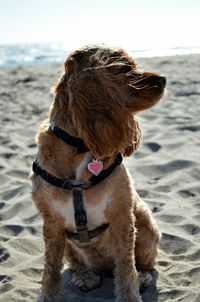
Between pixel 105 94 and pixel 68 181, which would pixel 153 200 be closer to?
pixel 68 181

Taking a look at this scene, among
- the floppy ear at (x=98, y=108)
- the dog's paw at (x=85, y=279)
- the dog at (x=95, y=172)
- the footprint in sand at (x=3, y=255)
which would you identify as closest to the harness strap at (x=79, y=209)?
the dog at (x=95, y=172)

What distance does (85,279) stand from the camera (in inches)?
156

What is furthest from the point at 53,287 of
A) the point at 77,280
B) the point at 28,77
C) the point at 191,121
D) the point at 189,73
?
the point at 28,77

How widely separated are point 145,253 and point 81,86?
150 centimetres

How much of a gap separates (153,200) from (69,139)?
2.15m

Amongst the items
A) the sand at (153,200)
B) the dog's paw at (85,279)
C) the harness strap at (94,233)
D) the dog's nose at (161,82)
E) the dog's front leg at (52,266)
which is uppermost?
the dog's nose at (161,82)

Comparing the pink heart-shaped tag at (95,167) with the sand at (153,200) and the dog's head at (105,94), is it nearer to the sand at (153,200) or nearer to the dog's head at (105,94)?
the dog's head at (105,94)

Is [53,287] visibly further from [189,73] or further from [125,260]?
[189,73]

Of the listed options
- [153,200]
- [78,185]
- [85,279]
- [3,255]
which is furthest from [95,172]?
[153,200]

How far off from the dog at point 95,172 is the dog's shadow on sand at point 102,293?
5cm

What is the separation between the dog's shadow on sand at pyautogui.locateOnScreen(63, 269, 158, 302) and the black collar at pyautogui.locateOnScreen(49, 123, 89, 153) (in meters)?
1.15

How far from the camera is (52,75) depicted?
1605 cm

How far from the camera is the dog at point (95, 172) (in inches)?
126

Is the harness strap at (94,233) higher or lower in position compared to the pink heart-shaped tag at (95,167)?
lower
